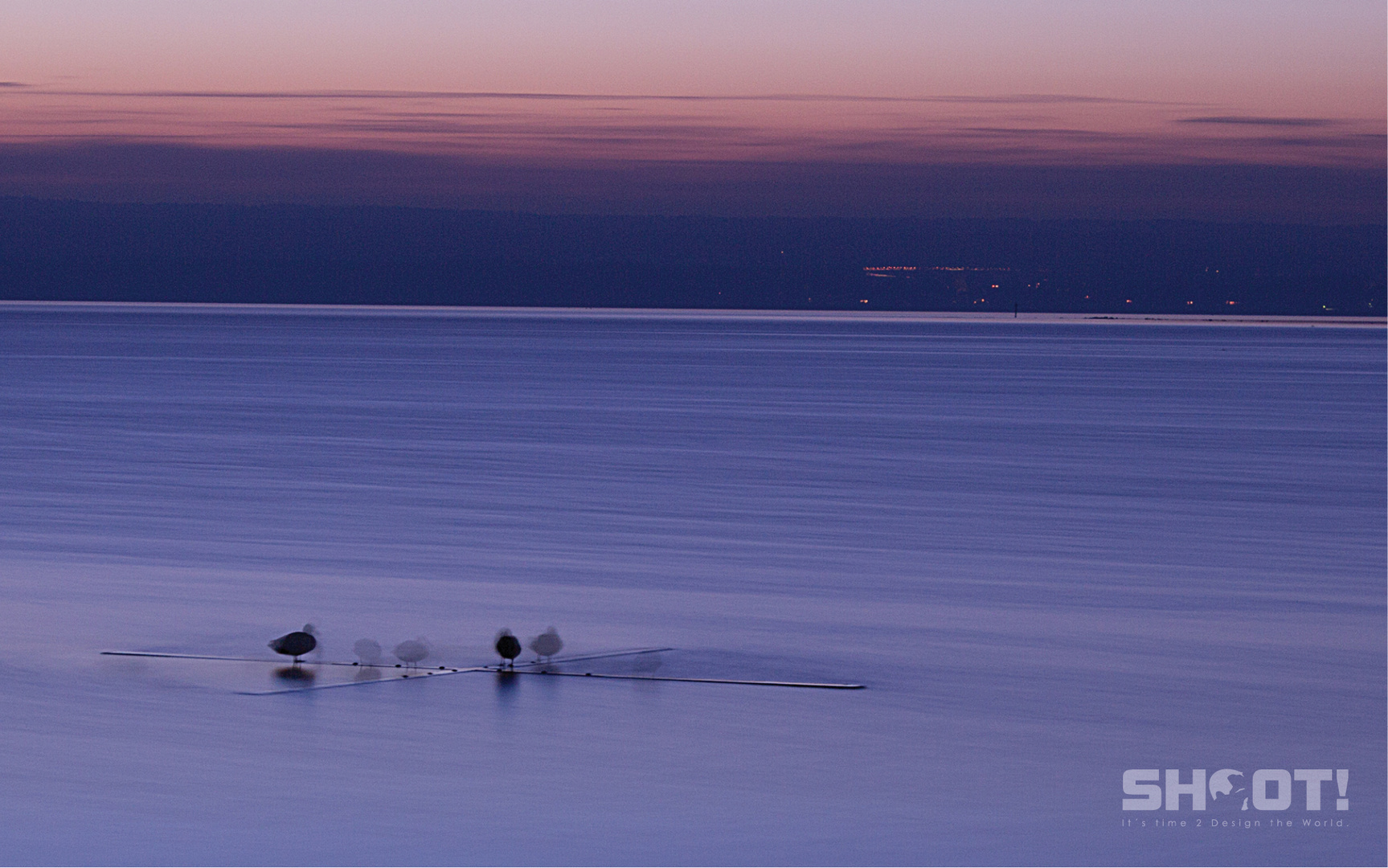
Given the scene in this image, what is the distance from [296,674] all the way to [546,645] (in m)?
1.48

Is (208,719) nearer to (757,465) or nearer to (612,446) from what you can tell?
(757,465)

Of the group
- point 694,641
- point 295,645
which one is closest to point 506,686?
point 295,645

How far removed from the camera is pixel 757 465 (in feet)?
98.6

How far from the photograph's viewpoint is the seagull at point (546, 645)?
12.6m

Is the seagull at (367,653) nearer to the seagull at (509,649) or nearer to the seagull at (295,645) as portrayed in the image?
the seagull at (295,645)

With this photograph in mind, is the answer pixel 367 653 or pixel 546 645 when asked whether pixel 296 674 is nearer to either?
pixel 367 653

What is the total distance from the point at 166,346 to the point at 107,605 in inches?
3882

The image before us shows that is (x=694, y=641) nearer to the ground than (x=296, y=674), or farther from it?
farther from it

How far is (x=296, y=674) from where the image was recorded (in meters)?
12.2

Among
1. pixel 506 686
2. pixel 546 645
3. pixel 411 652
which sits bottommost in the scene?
pixel 506 686

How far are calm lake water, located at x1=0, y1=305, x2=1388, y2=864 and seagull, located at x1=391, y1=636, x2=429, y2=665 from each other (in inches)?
13.0

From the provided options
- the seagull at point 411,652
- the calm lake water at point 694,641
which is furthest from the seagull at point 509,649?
the seagull at point 411,652

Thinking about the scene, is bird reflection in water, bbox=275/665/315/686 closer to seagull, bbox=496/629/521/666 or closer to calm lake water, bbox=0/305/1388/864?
calm lake water, bbox=0/305/1388/864

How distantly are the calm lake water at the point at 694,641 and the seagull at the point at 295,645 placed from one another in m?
0.33
